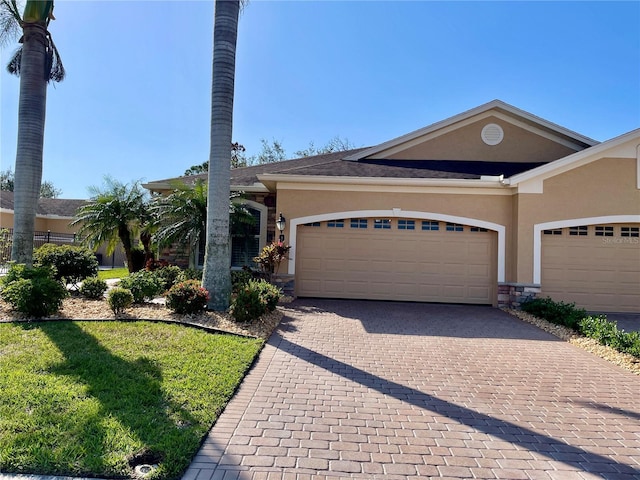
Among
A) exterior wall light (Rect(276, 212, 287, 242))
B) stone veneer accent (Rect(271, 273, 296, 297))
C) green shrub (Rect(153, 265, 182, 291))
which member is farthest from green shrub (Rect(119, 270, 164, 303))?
exterior wall light (Rect(276, 212, 287, 242))

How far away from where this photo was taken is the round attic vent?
13242 millimetres

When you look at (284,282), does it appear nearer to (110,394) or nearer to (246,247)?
(246,247)

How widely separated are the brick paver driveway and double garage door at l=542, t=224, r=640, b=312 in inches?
162

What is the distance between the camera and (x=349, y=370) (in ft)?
17.1

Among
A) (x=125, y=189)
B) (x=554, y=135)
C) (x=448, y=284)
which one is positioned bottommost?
(x=448, y=284)

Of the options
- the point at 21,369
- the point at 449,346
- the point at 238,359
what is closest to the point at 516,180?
the point at 449,346

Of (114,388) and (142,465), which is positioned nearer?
(142,465)

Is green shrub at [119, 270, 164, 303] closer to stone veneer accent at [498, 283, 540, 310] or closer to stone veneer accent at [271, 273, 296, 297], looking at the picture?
stone veneer accent at [271, 273, 296, 297]

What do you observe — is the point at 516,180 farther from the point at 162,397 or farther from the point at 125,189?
the point at 125,189

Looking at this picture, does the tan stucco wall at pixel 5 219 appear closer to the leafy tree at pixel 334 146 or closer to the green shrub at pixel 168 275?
the green shrub at pixel 168 275

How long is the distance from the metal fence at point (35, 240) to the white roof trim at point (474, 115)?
11.9 m

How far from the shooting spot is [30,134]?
8.77 m

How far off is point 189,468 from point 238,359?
7.66 feet

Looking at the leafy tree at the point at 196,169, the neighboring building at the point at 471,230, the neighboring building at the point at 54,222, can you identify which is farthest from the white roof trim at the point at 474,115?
the leafy tree at the point at 196,169
